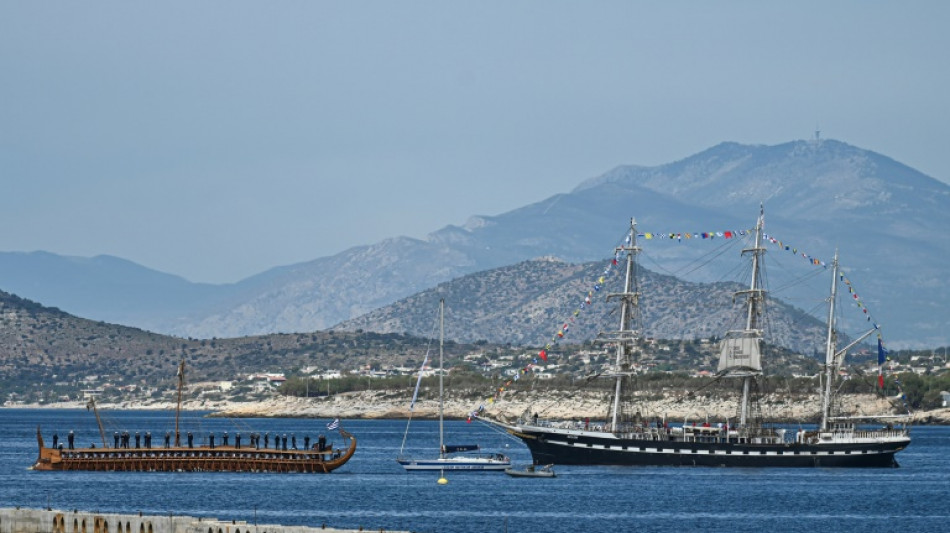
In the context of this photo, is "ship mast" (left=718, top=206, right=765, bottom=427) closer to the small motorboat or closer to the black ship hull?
the black ship hull

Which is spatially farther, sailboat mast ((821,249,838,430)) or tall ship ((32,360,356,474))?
sailboat mast ((821,249,838,430))

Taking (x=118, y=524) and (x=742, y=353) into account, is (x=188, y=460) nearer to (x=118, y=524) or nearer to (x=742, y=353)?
(x=742, y=353)

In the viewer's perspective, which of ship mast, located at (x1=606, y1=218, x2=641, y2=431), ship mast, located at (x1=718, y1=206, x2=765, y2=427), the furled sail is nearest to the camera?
ship mast, located at (x1=606, y1=218, x2=641, y2=431)

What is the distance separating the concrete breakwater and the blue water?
51.4ft

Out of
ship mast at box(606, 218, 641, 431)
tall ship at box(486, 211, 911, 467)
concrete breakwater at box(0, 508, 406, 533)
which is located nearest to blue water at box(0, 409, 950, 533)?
tall ship at box(486, 211, 911, 467)

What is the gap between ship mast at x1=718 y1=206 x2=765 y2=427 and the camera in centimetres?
14438

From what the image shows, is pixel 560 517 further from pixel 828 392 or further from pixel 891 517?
pixel 828 392

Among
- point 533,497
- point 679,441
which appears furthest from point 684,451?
point 533,497

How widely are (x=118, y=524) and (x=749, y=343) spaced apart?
3483 inches

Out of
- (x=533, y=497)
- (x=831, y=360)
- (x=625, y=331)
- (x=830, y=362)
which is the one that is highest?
(x=625, y=331)

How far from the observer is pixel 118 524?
65375mm

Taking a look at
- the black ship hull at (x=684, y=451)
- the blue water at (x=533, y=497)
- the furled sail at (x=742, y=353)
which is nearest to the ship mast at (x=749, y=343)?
the furled sail at (x=742, y=353)

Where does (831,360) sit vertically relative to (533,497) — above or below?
above

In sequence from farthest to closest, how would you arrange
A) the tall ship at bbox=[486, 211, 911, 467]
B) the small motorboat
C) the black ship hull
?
the tall ship at bbox=[486, 211, 911, 467], the black ship hull, the small motorboat
